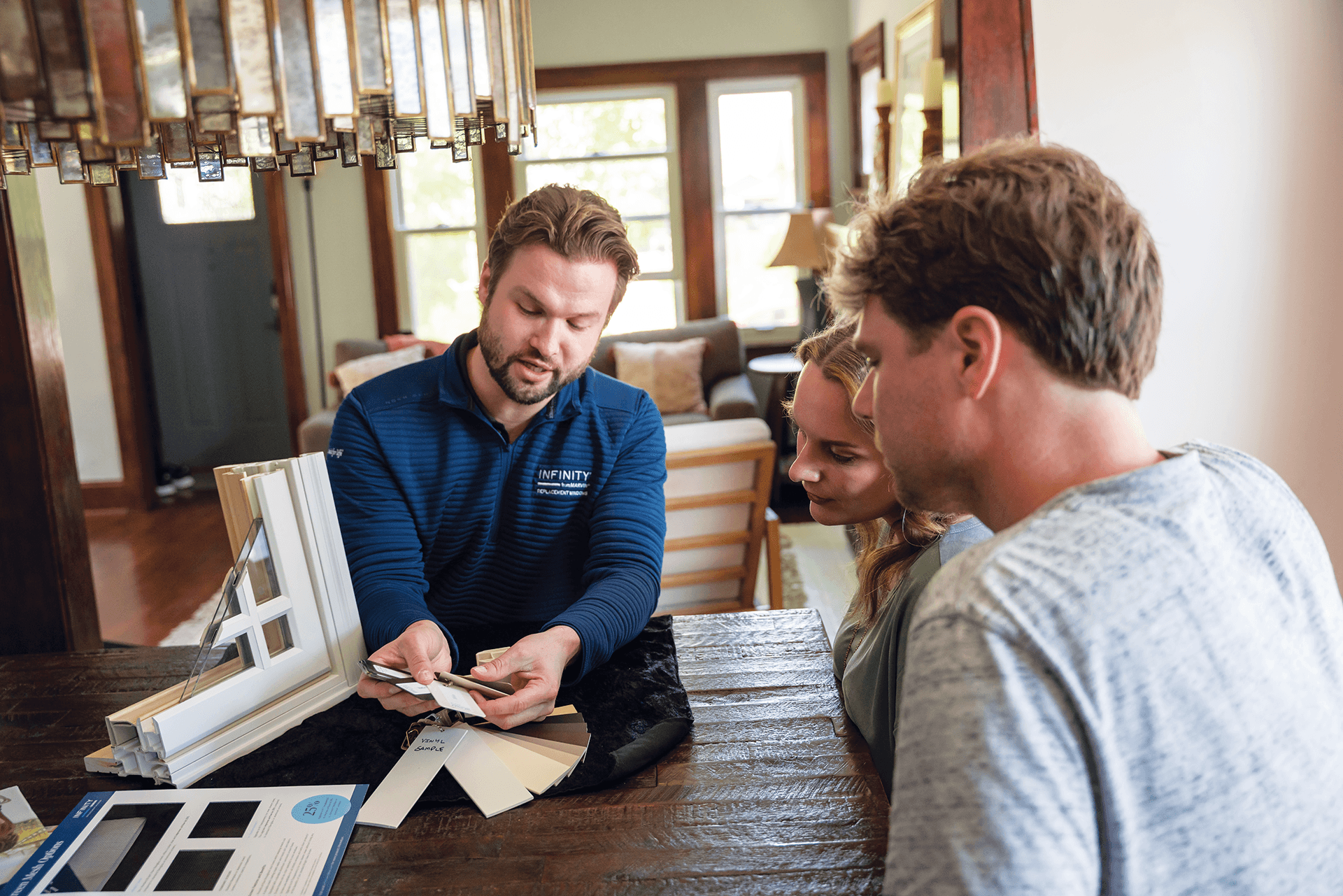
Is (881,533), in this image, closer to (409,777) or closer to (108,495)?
(409,777)

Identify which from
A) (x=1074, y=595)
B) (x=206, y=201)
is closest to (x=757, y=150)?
(x=206, y=201)

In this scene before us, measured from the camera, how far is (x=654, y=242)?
6082 millimetres

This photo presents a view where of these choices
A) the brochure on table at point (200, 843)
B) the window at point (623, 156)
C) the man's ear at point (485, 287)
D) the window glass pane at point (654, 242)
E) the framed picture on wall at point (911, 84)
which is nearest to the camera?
the brochure on table at point (200, 843)

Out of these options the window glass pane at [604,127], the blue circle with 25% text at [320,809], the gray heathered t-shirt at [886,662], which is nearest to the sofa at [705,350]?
the window glass pane at [604,127]

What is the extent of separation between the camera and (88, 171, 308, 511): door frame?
5402 millimetres

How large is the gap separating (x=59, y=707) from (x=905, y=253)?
1321mm

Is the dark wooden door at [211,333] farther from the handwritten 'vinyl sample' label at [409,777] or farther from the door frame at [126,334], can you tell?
the handwritten 'vinyl sample' label at [409,777]

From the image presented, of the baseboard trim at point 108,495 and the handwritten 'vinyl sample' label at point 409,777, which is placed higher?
the handwritten 'vinyl sample' label at point 409,777

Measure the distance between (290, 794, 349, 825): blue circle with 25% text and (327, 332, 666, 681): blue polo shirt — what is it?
0.45m

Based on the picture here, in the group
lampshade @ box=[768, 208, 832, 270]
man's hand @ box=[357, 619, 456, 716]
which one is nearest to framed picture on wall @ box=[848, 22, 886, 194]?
lampshade @ box=[768, 208, 832, 270]

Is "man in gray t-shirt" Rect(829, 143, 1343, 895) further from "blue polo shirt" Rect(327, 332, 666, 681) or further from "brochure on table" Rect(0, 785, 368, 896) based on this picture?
"blue polo shirt" Rect(327, 332, 666, 681)

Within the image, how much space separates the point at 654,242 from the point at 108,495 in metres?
3.57

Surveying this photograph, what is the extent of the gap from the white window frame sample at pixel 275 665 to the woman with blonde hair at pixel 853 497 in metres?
0.65

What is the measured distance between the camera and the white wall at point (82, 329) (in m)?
5.34
